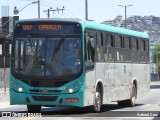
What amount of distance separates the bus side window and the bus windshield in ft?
1.44

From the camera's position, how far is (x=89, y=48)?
18766 mm

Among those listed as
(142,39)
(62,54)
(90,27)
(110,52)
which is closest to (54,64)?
(62,54)

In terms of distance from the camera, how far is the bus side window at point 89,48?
1858cm

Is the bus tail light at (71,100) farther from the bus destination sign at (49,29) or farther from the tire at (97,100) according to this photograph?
the bus destination sign at (49,29)

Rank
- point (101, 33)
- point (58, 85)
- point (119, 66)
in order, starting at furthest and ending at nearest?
1. point (119, 66)
2. point (101, 33)
3. point (58, 85)

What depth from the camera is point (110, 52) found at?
838 inches

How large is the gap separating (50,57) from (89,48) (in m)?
1.38

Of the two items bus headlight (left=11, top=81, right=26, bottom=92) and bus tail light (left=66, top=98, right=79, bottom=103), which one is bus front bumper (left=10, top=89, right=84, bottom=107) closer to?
bus tail light (left=66, top=98, right=79, bottom=103)

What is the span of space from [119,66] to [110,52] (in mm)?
1361

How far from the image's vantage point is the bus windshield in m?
18.1

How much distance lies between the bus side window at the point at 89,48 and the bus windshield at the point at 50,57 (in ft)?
1.44

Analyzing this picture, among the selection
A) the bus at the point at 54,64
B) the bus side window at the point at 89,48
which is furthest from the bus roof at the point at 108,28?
the bus side window at the point at 89,48

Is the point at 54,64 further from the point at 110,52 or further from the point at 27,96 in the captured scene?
the point at 110,52

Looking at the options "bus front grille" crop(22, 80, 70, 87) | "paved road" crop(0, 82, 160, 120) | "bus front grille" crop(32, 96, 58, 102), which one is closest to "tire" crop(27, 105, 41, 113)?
"paved road" crop(0, 82, 160, 120)
